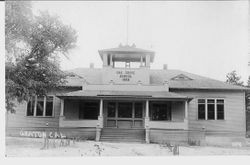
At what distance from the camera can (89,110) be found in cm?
2220

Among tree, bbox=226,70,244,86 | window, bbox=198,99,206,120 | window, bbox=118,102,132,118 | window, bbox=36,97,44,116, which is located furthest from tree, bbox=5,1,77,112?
tree, bbox=226,70,244,86

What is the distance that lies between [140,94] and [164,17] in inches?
270

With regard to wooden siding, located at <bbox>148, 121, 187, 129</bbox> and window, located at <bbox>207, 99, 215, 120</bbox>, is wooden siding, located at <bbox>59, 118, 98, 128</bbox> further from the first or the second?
window, located at <bbox>207, 99, 215, 120</bbox>

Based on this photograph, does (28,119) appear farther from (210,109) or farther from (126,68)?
(210,109)

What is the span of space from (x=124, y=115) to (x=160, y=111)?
95.0 inches

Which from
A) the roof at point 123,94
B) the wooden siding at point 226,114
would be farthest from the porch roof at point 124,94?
the wooden siding at point 226,114

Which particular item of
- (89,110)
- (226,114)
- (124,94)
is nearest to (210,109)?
(226,114)

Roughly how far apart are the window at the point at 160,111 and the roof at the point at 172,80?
1388mm

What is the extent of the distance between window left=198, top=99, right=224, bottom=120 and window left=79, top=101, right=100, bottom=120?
691cm

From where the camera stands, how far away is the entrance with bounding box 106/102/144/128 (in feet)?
71.7

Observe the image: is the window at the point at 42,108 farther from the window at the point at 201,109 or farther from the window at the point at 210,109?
the window at the point at 210,109

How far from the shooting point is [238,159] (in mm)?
12578

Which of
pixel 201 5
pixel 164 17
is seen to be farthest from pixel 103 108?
pixel 201 5

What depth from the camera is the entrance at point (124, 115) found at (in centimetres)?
2186
